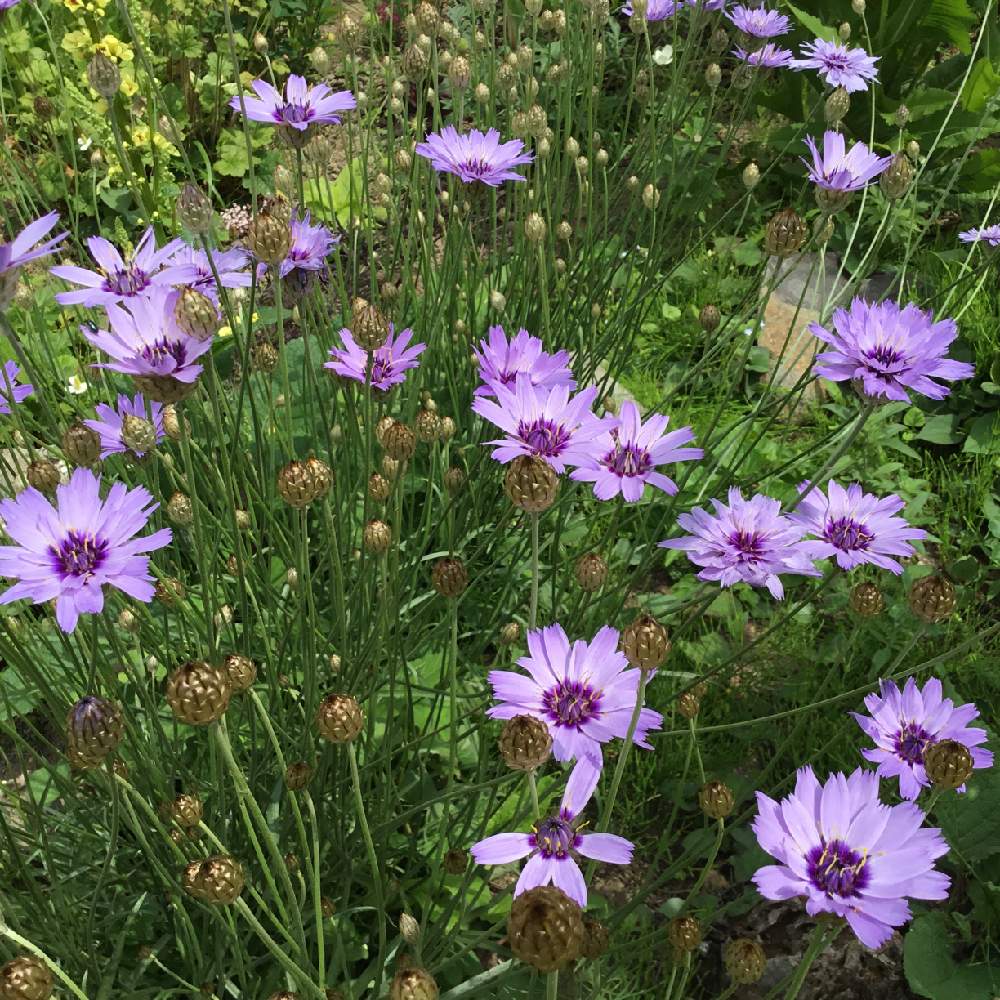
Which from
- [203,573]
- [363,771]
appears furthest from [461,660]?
[203,573]

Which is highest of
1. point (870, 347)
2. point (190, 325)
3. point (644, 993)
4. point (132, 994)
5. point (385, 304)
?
point (190, 325)

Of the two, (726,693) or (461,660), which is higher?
(461,660)

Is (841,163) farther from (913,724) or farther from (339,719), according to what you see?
(339,719)

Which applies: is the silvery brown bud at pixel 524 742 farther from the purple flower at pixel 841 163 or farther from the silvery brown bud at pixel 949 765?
the purple flower at pixel 841 163

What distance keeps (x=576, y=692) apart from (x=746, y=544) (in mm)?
470

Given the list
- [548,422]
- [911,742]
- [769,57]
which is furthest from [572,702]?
[769,57]

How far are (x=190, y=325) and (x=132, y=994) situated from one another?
87 centimetres

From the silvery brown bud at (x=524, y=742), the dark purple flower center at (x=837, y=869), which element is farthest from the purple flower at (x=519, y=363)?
the dark purple flower center at (x=837, y=869)

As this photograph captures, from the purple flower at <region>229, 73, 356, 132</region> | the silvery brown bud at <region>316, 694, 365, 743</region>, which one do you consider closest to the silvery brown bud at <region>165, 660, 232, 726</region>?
the silvery brown bud at <region>316, 694, 365, 743</region>

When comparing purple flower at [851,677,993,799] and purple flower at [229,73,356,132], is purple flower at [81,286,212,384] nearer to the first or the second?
purple flower at [229,73,356,132]

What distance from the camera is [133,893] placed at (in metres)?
1.62

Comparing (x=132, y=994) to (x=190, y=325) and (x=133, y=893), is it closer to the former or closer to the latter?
(x=133, y=893)

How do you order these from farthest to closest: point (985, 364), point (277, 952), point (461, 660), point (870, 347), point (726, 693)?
point (985, 364), point (726, 693), point (461, 660), point (870, 347), point (277, 952)

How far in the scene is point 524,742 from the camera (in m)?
0.94
